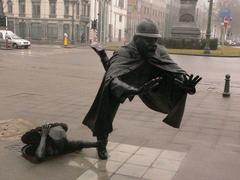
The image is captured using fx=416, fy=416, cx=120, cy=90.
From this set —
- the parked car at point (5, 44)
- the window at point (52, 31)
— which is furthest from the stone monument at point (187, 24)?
the window at point (52, 31)

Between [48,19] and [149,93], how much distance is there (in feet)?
178

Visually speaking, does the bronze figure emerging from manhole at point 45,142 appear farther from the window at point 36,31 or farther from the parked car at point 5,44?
the window at point 36,31

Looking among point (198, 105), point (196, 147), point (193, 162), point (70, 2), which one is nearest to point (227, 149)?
point (196, 147)

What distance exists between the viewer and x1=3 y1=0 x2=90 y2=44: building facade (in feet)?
187

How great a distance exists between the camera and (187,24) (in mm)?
42906

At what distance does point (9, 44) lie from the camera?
1527 inches

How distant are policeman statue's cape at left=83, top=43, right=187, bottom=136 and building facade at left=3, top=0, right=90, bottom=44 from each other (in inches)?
2040

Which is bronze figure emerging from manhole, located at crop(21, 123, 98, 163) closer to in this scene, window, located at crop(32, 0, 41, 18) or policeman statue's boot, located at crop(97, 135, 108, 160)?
policeman statue's boot, located at crop(97, 135, 108, 160)

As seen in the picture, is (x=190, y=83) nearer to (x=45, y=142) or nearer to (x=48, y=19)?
(x=45, y=142)

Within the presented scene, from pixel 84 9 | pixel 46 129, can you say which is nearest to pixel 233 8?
pixel 84 9

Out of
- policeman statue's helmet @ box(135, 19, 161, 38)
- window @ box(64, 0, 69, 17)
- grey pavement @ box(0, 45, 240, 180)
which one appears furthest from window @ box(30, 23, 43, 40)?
policeman statue's helmet @ box(135, 19, 161, 38)

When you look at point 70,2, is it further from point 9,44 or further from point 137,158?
point 137,158

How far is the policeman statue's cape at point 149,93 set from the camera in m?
4.89

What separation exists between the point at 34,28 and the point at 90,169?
5562 centimetres
